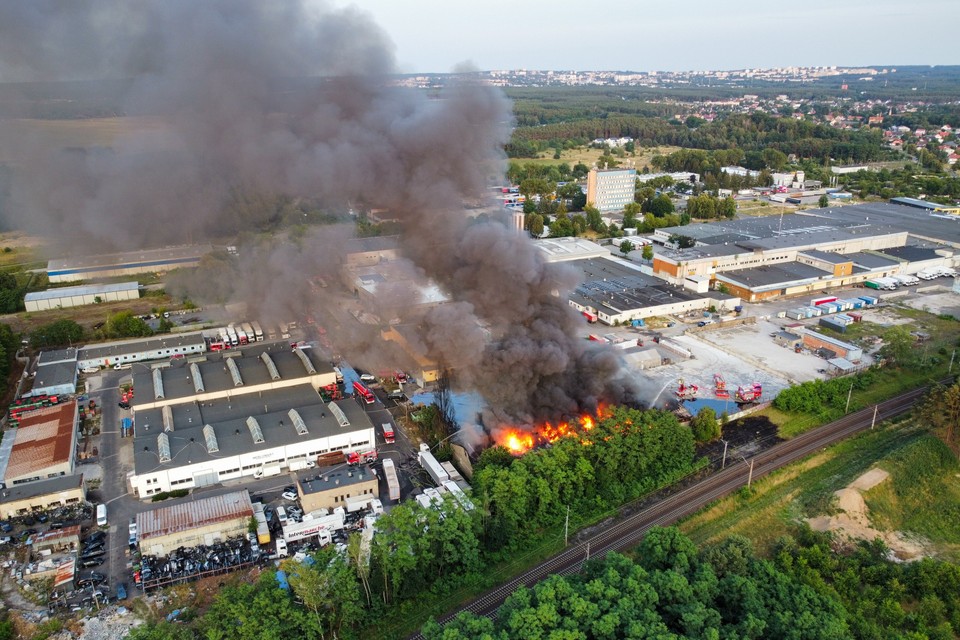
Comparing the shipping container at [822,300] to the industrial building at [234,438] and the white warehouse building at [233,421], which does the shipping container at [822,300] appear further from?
the industrial building at [234,438]

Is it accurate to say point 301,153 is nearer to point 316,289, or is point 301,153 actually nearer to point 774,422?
point 316,289

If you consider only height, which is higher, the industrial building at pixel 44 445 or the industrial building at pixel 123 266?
the industrial building at pixel 123 266

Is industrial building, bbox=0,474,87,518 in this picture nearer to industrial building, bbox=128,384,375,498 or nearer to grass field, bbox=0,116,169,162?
industrial building, bbox=128,384,375,498

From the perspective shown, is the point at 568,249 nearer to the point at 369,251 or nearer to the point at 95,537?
the point at 369,251

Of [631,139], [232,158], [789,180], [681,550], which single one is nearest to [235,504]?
[232,158]

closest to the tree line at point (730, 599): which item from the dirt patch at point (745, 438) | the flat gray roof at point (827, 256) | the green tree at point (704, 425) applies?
the dirt patch at point (745, 438)

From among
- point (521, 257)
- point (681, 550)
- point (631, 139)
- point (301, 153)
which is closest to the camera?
point (681, 550)

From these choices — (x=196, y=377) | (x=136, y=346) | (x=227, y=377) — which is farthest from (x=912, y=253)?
(x=136, y=346)
